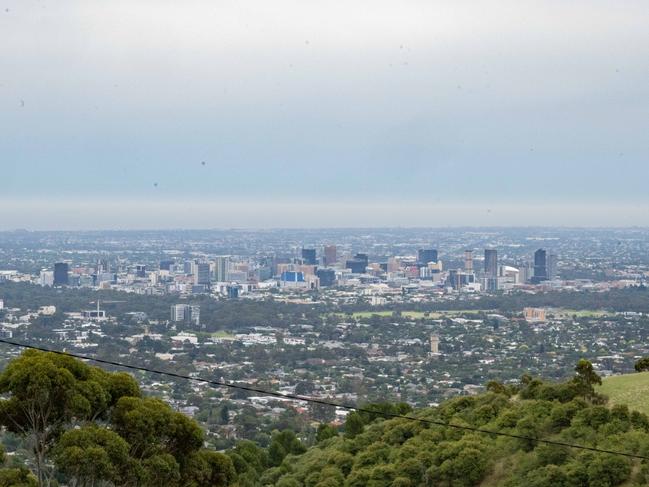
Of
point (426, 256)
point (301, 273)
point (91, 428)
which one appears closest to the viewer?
point (91, 428)

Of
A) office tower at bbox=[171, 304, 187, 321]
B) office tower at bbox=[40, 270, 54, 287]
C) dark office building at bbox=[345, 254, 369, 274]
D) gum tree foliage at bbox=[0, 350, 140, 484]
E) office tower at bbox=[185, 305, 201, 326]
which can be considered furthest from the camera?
dark office building at bbox=[345, 254, 369, 274]

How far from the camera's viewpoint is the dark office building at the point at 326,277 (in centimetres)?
7748

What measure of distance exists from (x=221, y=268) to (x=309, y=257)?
967 centimetres

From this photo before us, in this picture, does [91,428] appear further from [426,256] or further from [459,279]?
[426,256]

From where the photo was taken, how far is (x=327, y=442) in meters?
21.8

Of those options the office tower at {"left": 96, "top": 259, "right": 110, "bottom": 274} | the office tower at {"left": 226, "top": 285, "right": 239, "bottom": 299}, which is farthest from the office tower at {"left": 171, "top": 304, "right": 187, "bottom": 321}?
the office tower at {"left": 96, "top": 259, "right": 110, "bottom": 274}

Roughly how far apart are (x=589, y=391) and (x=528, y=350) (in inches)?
1275

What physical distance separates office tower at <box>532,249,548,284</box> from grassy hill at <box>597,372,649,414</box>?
57.4 meters

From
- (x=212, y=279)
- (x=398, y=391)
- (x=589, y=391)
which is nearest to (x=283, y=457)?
(x=589, y=391)

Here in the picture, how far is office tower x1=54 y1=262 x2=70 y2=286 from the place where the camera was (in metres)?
66.3

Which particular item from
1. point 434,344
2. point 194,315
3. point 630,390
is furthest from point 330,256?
point 630,390

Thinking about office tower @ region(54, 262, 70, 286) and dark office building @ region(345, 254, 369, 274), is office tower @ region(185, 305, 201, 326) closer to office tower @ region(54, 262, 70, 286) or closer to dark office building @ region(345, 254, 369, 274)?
office tower @ region(54, 262, 70, 286)

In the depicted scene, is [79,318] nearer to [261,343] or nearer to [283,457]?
[261,343]

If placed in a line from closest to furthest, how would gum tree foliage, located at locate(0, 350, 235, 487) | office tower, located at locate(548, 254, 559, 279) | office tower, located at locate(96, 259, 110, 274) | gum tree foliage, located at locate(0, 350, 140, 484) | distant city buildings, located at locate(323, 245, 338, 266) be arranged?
gum tree foliage, located at locate(0, 350, 235, 487), gum tree foliage, located at locate(0, 350, 140, 484), office tower, located at locate(96, 259, 110, 274), office tower, located at locate(548, 254, 559, 279), distant city buildings, located at locate(323, 245, 338, 266)
